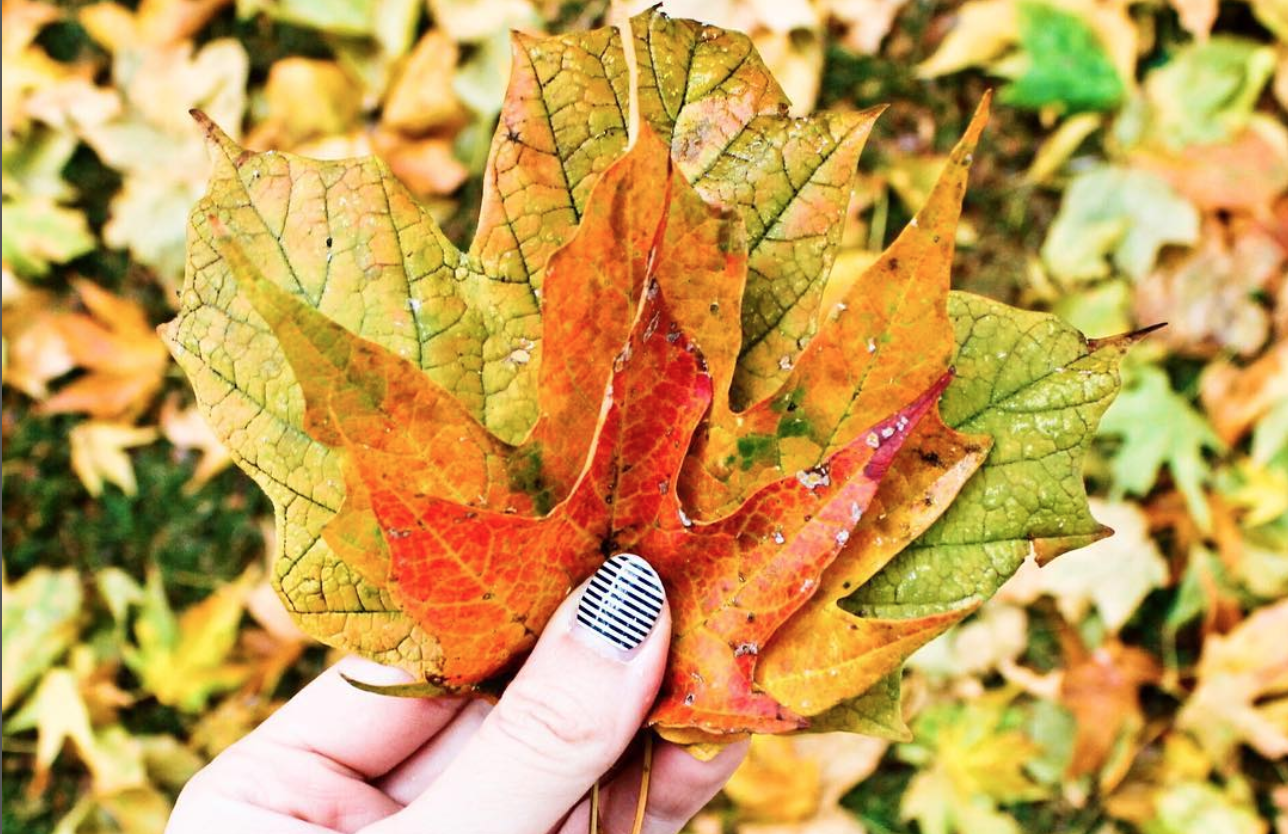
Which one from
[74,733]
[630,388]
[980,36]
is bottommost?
[74,733]

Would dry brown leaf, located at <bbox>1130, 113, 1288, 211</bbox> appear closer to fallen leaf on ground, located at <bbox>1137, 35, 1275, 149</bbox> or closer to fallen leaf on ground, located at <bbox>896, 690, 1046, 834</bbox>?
fallen leaf on ground, located at <bbox>1137, 35, 1275, 149</bbox>

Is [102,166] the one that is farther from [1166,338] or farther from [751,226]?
[1166,338]

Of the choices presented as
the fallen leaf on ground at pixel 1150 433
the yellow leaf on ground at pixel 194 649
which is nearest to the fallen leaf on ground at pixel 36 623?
the yellow leaf on ground at pixel 194 649

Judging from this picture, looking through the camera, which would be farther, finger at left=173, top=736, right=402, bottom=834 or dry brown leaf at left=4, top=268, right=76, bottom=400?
dry brown leaf at left=4, top=268, right=76, bottom=400

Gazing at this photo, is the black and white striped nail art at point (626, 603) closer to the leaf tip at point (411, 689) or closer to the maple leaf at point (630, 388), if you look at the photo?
the maple leaf at point (630, 388)

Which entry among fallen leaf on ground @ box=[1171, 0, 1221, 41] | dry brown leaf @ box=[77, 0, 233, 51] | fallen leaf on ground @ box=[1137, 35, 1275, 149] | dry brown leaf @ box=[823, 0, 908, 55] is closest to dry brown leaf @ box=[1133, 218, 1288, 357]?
fallen leaf on ground @ box=[1137, 35, 1275, 149]

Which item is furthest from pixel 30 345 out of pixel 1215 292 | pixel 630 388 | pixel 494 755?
pixel 1215 292

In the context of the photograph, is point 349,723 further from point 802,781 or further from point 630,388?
point 802,781

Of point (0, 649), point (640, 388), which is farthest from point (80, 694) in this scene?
point (640, 388)
